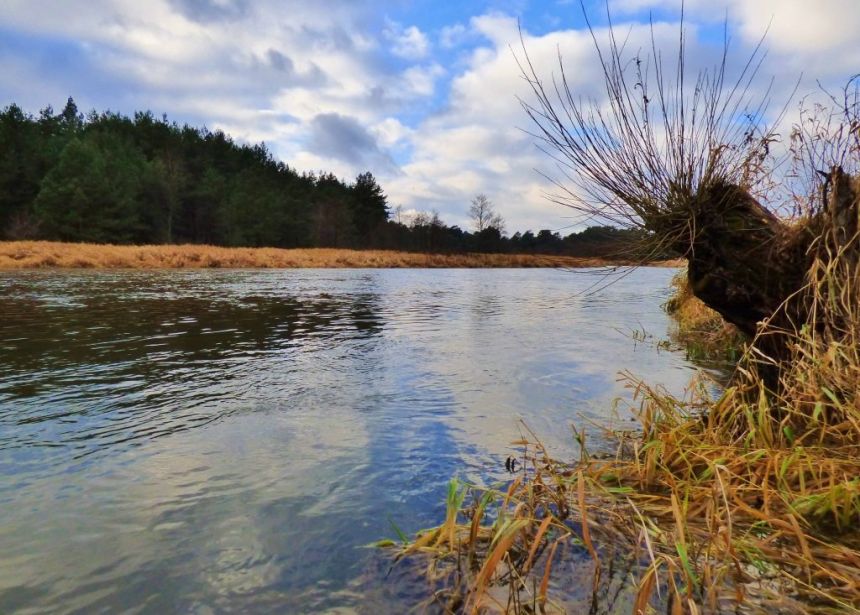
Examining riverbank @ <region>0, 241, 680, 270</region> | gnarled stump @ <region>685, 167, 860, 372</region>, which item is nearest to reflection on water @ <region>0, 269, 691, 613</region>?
gnarled stump @ <region>685, 167, 860, 372</region>

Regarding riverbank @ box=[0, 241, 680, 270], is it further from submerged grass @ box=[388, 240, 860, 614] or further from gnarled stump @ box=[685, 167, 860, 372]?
submerged grass @ box=[388, 240, 860, 614]

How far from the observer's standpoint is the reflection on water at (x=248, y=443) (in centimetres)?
236

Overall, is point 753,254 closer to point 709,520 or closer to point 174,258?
point 709,520

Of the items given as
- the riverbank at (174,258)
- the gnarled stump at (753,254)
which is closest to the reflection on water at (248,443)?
the gnarled stump at (753,254)

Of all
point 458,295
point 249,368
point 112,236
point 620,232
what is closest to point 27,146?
point 112,236

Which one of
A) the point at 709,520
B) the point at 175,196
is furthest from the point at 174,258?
the point at 709,520

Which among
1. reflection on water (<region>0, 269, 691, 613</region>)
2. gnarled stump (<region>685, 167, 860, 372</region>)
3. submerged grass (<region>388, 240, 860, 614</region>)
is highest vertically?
gnarled stump (<region>685, 167, 860, 372</region>)

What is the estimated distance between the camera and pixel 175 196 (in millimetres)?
56125

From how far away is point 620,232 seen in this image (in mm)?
4832

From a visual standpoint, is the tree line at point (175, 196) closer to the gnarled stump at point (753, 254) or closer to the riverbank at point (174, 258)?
the riverbank at point (174, 258)

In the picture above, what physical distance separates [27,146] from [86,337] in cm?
6108

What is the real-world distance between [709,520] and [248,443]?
3.15 m

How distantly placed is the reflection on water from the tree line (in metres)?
36.6

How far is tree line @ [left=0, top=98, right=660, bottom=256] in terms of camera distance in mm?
45688
